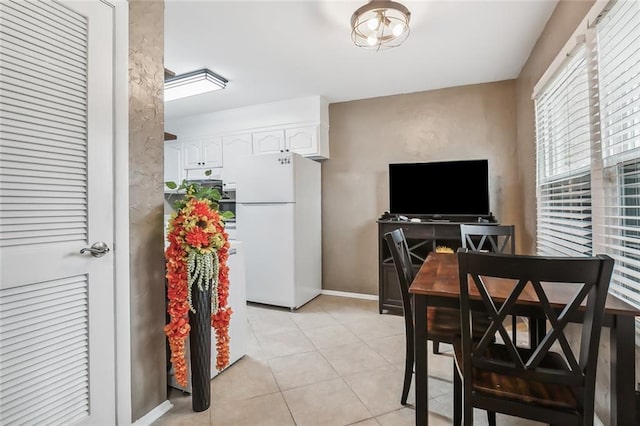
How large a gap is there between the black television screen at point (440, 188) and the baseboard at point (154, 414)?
2.66m

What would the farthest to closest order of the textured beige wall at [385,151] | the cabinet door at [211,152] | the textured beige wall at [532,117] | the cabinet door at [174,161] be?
the cabinet door at [174,161] → the cabinet door at [211,152] → the textured beige wall at [385,151] → the textured beige wall at [532,117]

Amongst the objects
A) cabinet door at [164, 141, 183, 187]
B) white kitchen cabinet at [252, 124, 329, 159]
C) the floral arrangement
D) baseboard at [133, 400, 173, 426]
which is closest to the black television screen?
white kitchen cabinet at [252, 124, 329, 159]

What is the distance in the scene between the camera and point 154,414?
159cm

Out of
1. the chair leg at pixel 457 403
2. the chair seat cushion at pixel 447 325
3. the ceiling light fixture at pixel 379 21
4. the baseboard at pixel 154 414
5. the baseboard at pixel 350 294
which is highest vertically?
the ceiling light fixture at pixel 379 21

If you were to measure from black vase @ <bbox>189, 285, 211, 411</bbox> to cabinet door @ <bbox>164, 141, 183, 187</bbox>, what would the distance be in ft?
10.9

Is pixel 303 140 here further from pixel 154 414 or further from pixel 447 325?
pixel 154 414

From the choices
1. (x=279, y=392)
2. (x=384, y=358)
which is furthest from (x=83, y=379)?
(x=384, y=358)

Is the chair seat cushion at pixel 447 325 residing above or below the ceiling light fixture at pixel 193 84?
below

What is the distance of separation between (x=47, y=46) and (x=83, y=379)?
4.63 feet

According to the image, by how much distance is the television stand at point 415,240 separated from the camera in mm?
2992

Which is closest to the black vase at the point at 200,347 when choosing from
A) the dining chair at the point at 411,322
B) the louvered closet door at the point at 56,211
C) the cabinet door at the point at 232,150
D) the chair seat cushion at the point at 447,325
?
the louvered closet door at the point at 56,211

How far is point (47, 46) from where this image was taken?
1191mm

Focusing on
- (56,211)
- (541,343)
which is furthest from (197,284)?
(541,343)

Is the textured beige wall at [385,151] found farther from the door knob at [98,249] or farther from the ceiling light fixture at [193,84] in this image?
the door knob at [98,249]
